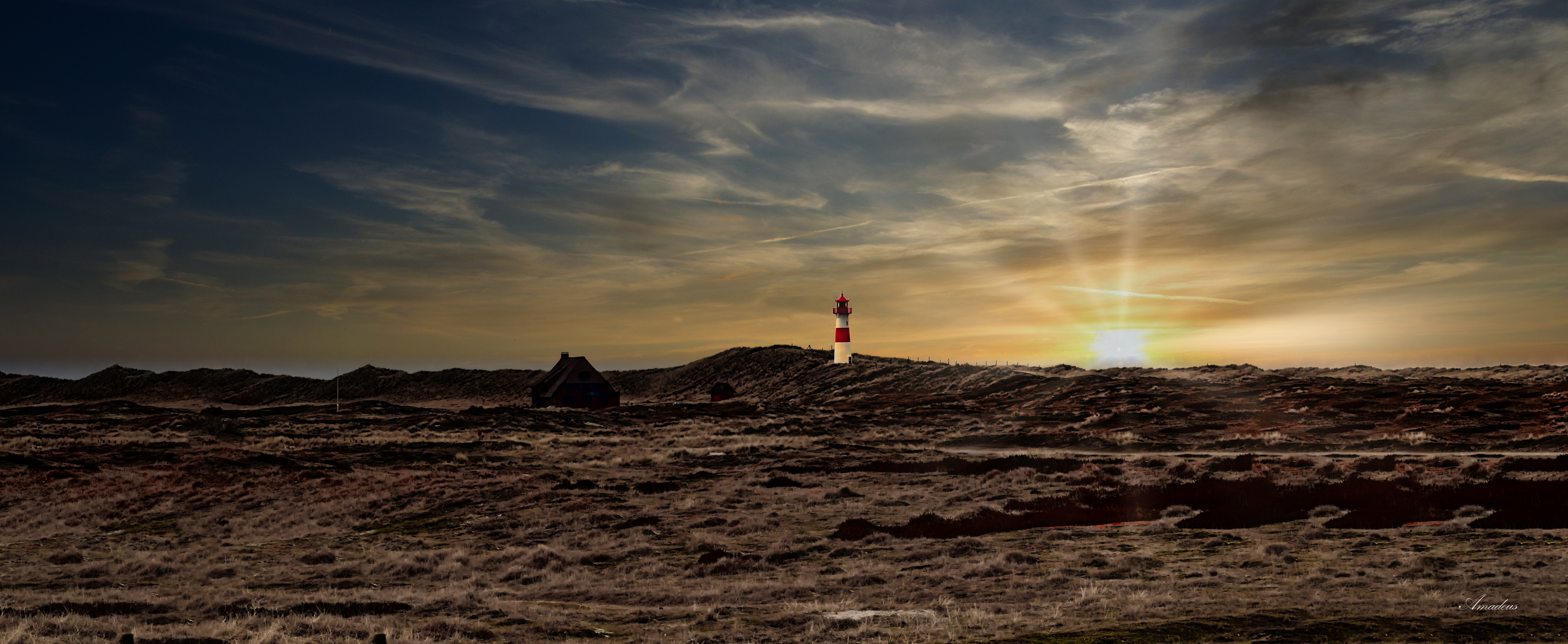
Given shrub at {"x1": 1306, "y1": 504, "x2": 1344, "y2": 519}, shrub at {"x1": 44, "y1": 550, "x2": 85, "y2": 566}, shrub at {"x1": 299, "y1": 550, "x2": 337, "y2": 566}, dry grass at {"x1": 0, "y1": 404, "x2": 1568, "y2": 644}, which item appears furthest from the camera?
shrub at {"x1": 1306, "y1": 504, "x2": 1344, "y2": 519}

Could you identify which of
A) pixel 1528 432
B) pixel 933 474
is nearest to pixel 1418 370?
pixel 1528 432

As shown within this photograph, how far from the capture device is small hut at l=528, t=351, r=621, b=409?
107 metres

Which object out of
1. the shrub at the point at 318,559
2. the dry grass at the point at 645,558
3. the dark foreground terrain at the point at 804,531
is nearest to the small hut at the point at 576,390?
the dark foreground terrain at the point at 804,531

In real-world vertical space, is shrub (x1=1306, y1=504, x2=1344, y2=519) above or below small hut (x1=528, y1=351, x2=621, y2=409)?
below

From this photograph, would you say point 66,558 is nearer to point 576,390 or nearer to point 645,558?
point 645,558

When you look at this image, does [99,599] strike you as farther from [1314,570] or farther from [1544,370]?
[1544,370]

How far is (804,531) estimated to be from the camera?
2539 cm

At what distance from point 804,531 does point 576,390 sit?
87007mm

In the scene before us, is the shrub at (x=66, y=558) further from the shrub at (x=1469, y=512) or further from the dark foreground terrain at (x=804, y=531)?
the shrub at (x=1469, y=512)

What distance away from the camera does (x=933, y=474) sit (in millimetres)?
40312

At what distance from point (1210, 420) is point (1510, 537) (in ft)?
180

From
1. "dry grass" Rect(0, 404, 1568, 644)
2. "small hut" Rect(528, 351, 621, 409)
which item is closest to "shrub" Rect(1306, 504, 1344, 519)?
"dry grass" Rect(0, 404, 1568, 644)
